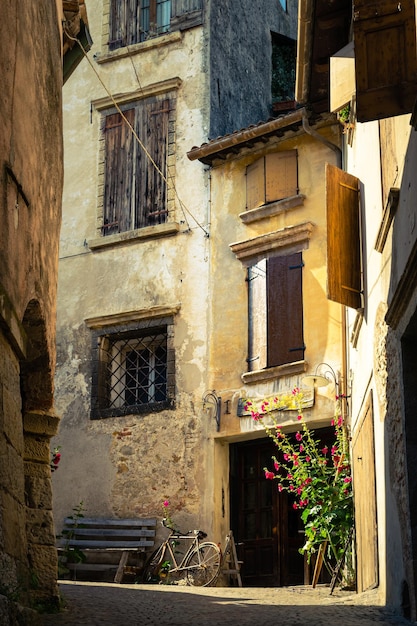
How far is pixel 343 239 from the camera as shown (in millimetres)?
9750

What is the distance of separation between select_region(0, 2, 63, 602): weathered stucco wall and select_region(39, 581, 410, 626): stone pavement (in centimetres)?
55

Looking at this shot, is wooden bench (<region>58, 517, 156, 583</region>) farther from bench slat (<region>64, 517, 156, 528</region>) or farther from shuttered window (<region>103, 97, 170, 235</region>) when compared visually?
shuttered window (<region>103, 97, 170, 235</region>)

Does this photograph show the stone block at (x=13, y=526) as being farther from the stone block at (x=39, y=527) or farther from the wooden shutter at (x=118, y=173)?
the wooden shutter at (x=118, y=173)

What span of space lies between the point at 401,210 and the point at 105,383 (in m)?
9.08

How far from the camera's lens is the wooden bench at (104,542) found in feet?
44.2

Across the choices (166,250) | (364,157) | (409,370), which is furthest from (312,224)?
(409,370)

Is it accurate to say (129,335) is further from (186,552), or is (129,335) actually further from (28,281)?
(28,281)

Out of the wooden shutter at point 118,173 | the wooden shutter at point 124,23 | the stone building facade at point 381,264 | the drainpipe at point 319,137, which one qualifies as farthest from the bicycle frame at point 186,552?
the wooden shutter at point 124,23

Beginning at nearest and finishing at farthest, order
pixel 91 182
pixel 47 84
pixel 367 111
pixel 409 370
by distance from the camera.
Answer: pixel 367 111
pixel 409 370
pixel 47 84
pixel 91 182

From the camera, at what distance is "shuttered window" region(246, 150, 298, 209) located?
14305 mm

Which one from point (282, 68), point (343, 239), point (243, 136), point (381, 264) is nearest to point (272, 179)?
point (243, 136)

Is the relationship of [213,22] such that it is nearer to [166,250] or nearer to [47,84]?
[166,250]

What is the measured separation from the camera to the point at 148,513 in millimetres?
14117

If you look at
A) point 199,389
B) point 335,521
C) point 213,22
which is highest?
point 213,22
